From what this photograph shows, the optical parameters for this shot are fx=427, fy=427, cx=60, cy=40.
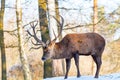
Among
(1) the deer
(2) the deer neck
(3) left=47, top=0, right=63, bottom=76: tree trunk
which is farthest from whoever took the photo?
(3) left=47, top=0, right=63, bottom=76: tree trunk

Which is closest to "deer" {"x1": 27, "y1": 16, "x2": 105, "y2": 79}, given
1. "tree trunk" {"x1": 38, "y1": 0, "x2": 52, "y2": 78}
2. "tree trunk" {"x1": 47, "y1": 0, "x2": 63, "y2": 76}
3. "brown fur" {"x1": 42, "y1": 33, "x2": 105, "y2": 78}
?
"brown fur" {"x1": 42, "y1": 33, "x2": 105, "y2": 78}

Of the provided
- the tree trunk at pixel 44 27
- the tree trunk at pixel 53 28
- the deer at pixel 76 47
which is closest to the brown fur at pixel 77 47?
the deer at pixel 76 47

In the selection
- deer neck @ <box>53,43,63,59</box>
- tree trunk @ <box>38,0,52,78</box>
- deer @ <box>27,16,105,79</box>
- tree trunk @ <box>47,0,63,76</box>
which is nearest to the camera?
deer @ <box>27,16,105,79</box>

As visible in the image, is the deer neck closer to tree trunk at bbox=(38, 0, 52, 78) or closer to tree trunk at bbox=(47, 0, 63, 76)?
tree trunk at bbox=(47, 0, 63, 76)

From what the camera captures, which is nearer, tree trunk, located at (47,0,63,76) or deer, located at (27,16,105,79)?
deer, located at (27,16,105,79)

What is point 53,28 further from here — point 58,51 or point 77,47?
point 77,47

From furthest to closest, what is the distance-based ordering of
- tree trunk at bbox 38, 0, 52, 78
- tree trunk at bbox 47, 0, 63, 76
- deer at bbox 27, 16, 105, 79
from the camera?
tree trunk at bbox 38, 0, 52, 78 → tree trunk at bbox 47, 0, 63, 76 → deer at bbox 27, 16, 105, 79

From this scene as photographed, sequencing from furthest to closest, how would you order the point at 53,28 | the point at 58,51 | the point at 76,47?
the point at 53,28 → the point at 58,51 → the point at 76,47

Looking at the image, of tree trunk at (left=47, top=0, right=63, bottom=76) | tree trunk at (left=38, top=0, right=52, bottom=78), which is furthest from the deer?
tree trunk at (left=38, top=0, right=52, bottom=78)

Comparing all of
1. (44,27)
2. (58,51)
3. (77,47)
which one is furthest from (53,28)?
(77,47)

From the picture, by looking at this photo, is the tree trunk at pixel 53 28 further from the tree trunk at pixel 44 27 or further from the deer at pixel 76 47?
the deer at pixel 76 47

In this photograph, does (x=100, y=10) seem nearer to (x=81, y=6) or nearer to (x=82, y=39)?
(x=81, y=6)

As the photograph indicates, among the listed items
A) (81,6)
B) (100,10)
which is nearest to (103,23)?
(100,10)

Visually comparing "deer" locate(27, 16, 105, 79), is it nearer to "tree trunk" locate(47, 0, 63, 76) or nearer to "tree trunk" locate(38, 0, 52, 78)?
"tree trunk" locate(47, 0, 63, 76)
